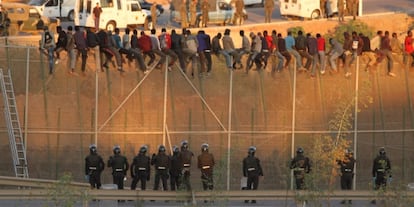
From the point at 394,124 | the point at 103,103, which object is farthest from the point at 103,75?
the point at 394,124

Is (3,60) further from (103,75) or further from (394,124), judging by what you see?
(394,124)

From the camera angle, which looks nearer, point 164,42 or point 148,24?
point 164,42

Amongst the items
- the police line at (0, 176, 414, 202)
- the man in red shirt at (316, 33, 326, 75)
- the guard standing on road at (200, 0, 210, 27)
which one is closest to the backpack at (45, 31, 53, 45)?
the man in red shirt at (316, 33, 326, 75)

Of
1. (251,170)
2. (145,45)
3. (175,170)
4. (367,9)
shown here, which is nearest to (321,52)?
(145,45)

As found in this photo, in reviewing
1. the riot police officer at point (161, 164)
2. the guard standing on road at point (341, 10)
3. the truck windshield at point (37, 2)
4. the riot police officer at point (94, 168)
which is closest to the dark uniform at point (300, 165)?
the riot police officer at point (161, 164)

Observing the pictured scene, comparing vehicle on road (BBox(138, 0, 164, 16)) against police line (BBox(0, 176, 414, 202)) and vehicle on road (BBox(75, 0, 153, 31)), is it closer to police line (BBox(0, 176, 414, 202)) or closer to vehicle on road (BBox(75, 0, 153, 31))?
vehicle on road (BBox(75, 0, 153, 31))

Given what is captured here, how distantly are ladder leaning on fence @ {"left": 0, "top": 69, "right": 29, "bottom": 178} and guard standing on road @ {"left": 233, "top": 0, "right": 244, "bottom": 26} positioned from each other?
14.9 m

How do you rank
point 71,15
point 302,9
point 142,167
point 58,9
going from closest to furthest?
point 142,167
point 71,15
point 302,9
point 58,9

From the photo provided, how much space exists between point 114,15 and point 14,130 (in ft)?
44.5

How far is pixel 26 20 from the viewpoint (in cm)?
4912

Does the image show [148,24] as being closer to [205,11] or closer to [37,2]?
[205,11]

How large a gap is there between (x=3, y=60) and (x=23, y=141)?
2.19 meters

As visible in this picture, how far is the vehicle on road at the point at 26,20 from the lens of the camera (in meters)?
48.5

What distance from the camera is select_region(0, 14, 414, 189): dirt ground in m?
38.0
